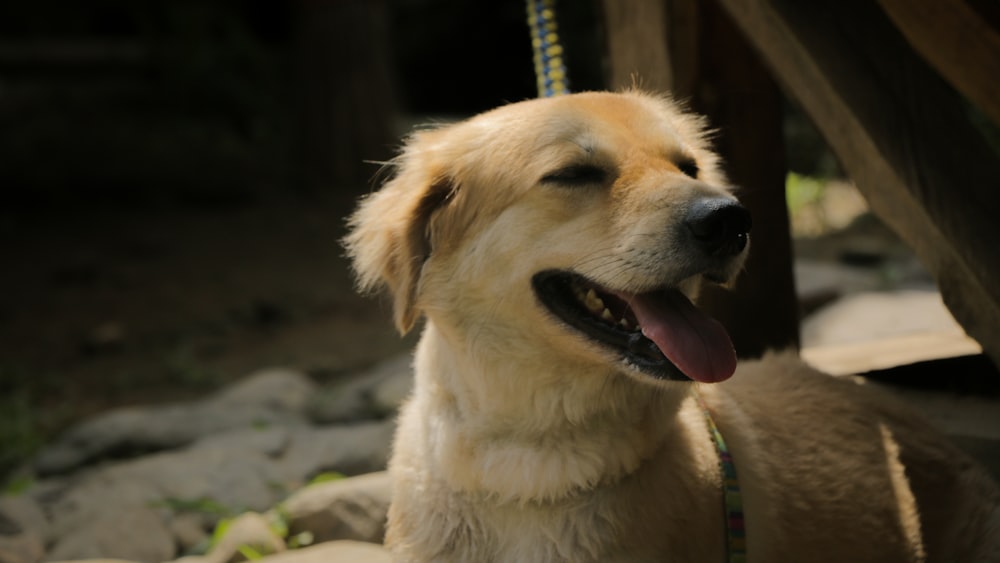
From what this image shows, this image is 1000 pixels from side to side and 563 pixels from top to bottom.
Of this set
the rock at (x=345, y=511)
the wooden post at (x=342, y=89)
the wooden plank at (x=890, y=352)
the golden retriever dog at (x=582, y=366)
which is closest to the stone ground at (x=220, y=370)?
the rock at (x=345, y=511)

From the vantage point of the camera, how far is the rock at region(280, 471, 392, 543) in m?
4.12

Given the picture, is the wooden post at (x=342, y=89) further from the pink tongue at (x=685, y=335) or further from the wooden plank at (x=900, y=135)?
the pink tongue at (x=685, y=335)

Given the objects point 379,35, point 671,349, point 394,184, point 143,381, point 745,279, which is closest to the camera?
point 671,349

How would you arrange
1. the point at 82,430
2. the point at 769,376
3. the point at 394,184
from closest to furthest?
the point at 394,184 → the point at 769,376 → the point at 82,430

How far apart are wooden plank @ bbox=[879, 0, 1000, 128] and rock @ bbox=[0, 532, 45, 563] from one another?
11.7 ft

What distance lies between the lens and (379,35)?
11.8 meters

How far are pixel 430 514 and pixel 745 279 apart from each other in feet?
5.42

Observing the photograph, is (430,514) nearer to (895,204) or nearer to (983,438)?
(895,204)

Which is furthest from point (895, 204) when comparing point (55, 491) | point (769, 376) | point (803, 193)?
point (803, 193)

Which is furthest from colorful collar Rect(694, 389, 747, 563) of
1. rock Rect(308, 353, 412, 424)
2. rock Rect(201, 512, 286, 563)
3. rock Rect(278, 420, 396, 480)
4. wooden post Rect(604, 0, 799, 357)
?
rock Rect(308, 353, 412, 424)

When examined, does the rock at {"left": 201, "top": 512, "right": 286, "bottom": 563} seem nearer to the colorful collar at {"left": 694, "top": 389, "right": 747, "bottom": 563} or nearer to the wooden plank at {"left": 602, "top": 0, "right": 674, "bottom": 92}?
the colorful collar at {"left": 694, "top": 389, "right": 747, "bottom": 563}

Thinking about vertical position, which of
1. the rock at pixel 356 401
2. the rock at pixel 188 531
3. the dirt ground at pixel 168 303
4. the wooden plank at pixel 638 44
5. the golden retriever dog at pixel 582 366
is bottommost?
the dirt ground at pixel 168 303

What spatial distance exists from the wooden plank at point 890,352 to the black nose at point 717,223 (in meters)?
1.44

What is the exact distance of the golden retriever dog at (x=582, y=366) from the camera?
2.73 metres
